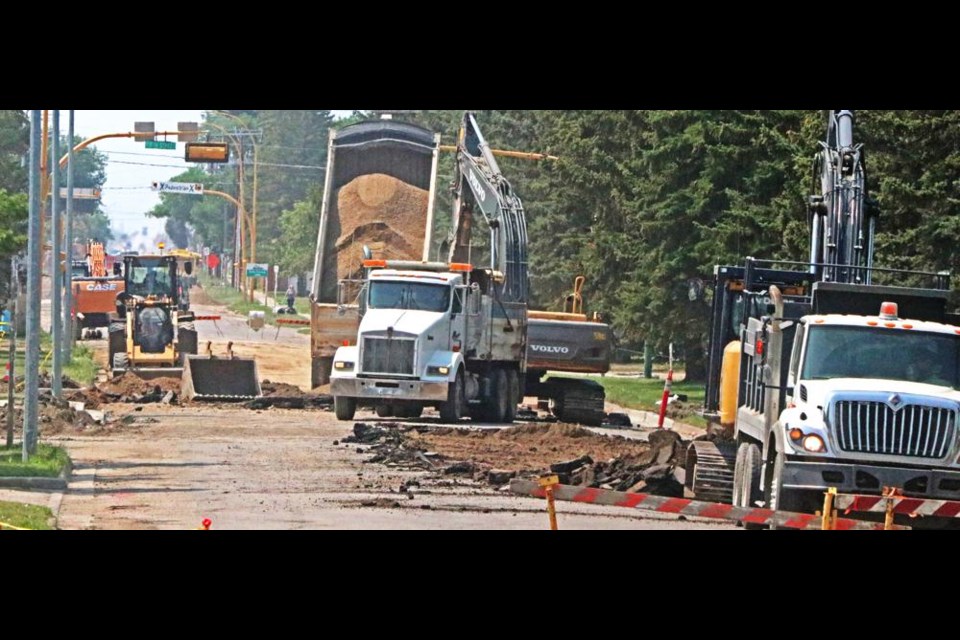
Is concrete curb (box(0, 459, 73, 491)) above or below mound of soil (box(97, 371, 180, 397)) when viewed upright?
above

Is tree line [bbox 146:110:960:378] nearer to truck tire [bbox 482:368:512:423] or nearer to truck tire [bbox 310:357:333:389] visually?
truck tire [bbox 482:368:512:423]

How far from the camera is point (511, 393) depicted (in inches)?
1310

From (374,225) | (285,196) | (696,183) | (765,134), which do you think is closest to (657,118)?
(696,183)

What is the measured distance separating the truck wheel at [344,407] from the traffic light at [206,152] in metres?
12.3

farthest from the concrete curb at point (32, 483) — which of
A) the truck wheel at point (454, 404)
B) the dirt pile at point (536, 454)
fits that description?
the truck wheel at point (454, 404)

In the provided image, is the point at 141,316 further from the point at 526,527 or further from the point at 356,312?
the point at 526,527

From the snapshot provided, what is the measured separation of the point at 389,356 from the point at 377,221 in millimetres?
5764

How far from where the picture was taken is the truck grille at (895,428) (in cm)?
1577

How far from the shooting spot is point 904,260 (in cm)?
2956

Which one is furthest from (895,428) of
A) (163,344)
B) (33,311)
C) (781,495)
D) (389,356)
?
(163,344)

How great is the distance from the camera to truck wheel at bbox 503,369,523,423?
109 feet

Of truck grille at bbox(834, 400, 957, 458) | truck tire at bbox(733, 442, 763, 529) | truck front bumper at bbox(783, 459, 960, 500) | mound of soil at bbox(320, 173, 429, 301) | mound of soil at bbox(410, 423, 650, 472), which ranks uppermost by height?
mound of soil at bbox(320, 173, 429, 301)

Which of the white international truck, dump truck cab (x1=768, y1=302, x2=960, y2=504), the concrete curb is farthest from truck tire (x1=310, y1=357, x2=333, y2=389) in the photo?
dump truck cab (x1=768, y1=302, x2=960, y2=504)

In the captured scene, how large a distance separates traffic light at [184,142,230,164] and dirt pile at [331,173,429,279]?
741 cm
